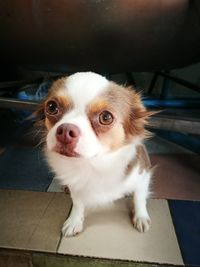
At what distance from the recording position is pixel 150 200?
0.92m

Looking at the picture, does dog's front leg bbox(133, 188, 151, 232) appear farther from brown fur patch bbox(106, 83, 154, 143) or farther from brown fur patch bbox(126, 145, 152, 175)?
brown fur patch bbox(106, 83, 154, 143)

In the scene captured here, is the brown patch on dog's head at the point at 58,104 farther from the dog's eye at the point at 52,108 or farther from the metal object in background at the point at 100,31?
the metal object in background at the point at 100,31

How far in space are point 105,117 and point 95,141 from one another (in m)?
0.06

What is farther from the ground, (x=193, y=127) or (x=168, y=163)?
(x=193, y=127)

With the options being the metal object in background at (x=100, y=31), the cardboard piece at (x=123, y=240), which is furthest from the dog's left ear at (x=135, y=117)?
the cardboard piece at (x=123, y=240)

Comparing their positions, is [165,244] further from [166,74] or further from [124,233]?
[166,74]

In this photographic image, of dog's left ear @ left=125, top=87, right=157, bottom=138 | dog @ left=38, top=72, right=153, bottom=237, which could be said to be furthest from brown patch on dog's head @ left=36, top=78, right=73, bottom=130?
dog's left ear @ left=125, top=87, right=157, bottom=138

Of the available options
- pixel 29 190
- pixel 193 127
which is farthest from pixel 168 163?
pixel 29 190

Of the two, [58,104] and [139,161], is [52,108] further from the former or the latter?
[139,161]

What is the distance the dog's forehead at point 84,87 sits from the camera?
62 centimetres

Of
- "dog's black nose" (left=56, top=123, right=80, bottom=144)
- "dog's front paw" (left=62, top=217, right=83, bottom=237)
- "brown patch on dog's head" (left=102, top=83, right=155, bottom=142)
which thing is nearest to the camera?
"dog's black nose" (left=56, top=123, right=80, bottom=144)

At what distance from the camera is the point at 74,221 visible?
809 mm

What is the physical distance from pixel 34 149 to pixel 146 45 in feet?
2.23

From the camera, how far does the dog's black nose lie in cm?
57
